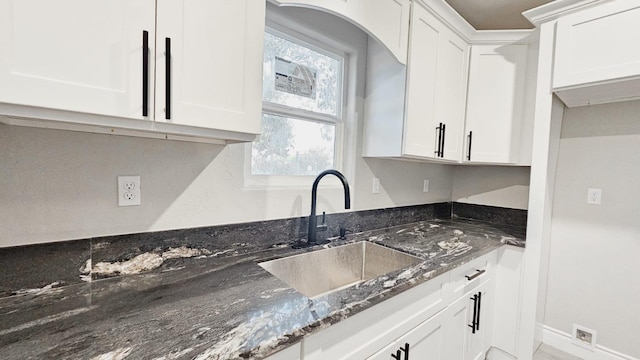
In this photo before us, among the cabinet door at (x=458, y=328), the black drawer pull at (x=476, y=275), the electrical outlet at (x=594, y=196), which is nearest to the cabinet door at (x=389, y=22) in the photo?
the black drawer pull at (x=476, y=275)

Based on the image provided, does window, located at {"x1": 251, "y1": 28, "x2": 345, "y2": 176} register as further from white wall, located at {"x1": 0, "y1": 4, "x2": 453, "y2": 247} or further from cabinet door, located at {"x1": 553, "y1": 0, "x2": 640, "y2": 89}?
cabinet door, located at {"x1": 553, "y1": 0, "x2": 640, "y2": 89}

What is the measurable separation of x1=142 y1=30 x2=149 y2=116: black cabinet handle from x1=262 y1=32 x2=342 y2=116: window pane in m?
0.66

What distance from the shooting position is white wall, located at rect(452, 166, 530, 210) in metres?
2.42

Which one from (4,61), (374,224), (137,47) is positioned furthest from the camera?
(374,224)

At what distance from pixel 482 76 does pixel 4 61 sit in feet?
8.30

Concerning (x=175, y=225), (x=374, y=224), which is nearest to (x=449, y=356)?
(x=374, y=224)

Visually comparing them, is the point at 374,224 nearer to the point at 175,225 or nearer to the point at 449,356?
the point at 449,356

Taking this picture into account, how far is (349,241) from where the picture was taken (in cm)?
172

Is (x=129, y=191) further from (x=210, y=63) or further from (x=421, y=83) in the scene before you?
(x=421, y=83)

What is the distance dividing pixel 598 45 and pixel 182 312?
239 centimetres

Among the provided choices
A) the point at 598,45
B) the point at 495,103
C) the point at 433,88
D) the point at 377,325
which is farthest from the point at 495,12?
the point at 377,325

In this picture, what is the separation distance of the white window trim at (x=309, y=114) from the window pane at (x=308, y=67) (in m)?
0.03

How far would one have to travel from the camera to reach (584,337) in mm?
2129

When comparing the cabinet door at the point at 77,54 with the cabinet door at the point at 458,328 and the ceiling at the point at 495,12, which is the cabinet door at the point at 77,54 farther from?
the ceiling at the point at 495,12
